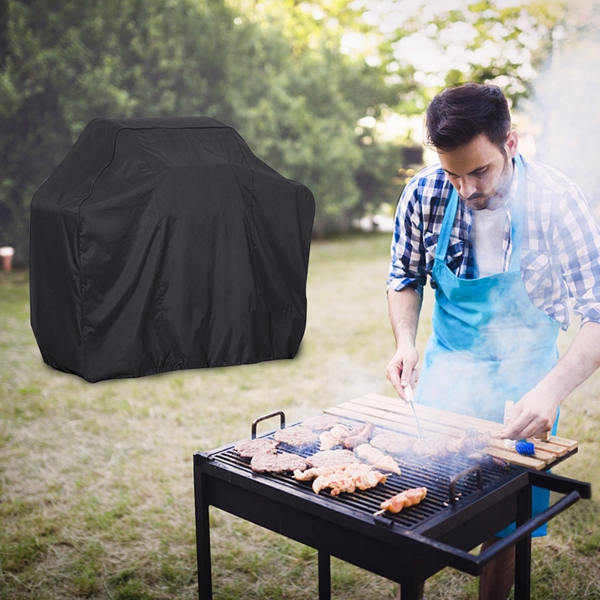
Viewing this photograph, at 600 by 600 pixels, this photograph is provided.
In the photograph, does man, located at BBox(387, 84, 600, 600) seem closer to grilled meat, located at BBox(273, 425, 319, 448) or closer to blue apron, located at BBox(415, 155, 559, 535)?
blue apron, located at BBox(415, 155, 559, 535)

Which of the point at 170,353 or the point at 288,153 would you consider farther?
the point at 288,153

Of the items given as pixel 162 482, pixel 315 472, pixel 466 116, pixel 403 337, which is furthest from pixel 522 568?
pixel 162 482

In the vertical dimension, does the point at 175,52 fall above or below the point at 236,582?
above

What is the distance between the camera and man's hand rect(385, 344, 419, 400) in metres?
2.47

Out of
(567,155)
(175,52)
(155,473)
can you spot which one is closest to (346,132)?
(175,52)

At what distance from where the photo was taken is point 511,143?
227cm

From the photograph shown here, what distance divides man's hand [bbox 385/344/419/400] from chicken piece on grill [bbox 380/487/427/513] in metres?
0.58

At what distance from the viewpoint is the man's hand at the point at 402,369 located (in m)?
2.47

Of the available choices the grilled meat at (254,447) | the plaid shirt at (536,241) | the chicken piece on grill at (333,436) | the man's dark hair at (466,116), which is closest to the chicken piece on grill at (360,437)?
the chicken piece on grill at (333,436)

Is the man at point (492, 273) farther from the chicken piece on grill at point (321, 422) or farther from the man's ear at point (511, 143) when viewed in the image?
the chicken piece on grill at point (321, 422)

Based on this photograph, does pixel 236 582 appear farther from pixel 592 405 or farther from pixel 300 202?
pixel 592 405

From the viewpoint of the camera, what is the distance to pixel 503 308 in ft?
8.26

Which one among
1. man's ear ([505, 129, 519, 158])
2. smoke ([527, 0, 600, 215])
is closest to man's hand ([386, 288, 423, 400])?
man's ear ([505, 129, 519, 158])

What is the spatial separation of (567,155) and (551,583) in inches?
310
